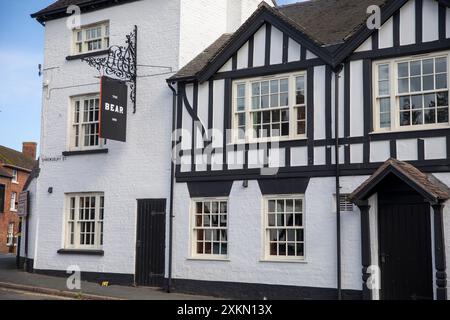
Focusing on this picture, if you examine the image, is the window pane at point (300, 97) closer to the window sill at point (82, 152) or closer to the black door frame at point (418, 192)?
the black door frame at point (418, 192)

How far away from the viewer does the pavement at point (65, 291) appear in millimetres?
15066

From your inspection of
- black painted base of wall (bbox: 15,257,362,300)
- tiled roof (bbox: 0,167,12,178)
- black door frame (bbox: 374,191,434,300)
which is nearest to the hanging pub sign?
black painted base of wall (bbox: 15,257,362,300)

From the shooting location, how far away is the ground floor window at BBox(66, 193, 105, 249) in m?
18.6

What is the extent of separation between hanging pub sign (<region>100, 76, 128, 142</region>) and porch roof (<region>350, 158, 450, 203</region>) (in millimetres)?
7387

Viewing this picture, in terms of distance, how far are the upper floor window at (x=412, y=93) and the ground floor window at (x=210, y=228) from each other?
4.75 m

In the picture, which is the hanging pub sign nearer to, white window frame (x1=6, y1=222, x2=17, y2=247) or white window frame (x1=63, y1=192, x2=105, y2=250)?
white window frame (x1=63, y1=192, x2=105, y2=250)

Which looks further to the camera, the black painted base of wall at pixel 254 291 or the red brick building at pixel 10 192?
the red brick building at pixel 10 192

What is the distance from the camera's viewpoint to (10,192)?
4859 cm

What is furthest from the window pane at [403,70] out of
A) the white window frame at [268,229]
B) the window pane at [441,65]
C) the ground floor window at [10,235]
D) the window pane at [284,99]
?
the ground floor window at [10,235]

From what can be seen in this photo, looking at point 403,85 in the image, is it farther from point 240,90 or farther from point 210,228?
point 210,228

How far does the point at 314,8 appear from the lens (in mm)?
18594

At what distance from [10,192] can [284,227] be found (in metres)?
38.3

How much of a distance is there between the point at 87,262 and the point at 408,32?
11.3 meters

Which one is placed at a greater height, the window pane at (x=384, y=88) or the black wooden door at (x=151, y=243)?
the window pane at (x=384, y=88)
